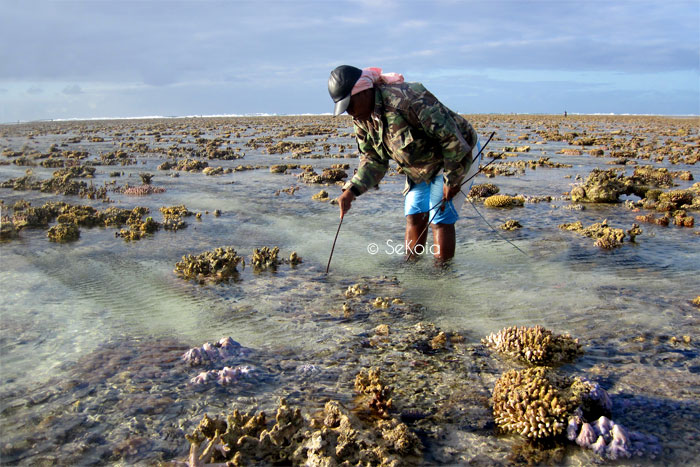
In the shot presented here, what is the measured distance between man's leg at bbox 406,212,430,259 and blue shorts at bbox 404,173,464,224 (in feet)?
0.28

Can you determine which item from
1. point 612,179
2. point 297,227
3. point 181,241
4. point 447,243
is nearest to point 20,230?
point 181,241

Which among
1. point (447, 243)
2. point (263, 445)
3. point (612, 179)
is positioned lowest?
point (263, 445)

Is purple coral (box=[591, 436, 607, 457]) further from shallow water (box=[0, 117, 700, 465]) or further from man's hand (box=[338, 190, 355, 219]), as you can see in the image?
man's hand (box=[338, 190, 355, 219])

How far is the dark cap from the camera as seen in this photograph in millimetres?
4523

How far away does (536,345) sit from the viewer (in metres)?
4.19

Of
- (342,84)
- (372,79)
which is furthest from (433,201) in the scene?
(342,84)

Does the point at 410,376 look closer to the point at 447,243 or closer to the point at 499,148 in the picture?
the point at 447,243

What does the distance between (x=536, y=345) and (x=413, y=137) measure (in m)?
2.40

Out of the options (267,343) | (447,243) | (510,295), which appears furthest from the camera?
(447,243)

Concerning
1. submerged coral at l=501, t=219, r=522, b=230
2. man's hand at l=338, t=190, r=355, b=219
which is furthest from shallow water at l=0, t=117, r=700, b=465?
man's hand at l=338, t=190, r=355, b=219

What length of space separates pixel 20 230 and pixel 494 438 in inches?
395

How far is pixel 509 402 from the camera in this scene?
336cm

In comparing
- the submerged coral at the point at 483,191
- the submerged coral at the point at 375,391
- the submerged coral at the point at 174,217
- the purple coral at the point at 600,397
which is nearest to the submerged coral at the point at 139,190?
the submerged coral at the point at 174,217

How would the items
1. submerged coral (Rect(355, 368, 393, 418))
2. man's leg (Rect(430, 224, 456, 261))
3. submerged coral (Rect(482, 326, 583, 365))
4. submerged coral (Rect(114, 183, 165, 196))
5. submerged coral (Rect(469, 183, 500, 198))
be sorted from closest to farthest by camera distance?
1. submerged coral (Rect(355, 368, 393, 418))
2. submerged coral (Rect(482, 326, 583, 365))
3. man's leg (Rect(430, 224, 456, 261))
4. submerged coral (Rect(469, 183, 500, 198))
5. submerged coral (Rect(114, 183, 165, 196))
